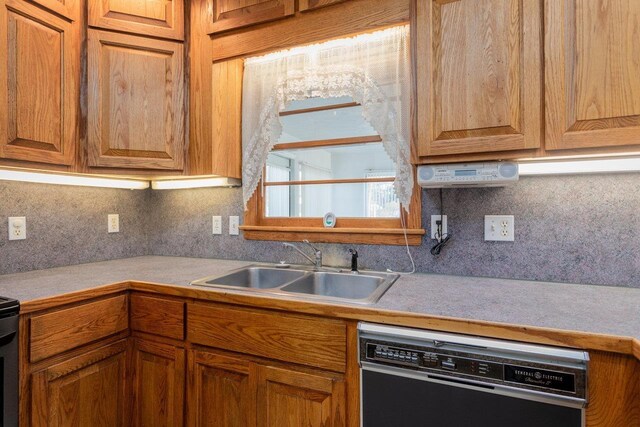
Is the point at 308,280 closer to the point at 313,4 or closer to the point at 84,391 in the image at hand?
the point at 84,391

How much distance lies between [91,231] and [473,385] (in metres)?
2.11

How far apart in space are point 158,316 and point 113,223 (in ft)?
3.26

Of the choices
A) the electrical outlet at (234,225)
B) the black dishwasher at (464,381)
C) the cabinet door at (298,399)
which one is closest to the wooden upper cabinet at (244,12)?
the electrical outlet at (234,225)

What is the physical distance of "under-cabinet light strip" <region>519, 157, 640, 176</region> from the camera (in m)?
1.32

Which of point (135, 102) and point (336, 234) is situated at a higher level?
point (135, 102)

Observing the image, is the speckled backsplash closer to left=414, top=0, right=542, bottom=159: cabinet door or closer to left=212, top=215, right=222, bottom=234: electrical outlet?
left=212, top=215, right=222, bottom=234: electrical outlet

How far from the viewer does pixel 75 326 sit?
1.34 m

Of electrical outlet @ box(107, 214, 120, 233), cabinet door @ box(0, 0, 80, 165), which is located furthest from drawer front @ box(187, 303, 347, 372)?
electrical outlet @ box(107, 214, 120, 233)

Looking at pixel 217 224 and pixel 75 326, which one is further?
pixel 217 224

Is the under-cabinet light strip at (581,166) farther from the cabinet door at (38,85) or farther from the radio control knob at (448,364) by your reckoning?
the cabinet door at (38,85)

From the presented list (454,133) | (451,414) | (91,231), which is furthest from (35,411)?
(454,133)

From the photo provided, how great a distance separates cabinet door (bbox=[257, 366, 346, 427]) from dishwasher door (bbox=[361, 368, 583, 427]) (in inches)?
4.2

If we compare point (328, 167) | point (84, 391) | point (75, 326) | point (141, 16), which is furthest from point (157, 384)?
point (141, 16)

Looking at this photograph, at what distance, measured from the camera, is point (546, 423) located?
3.01ft
